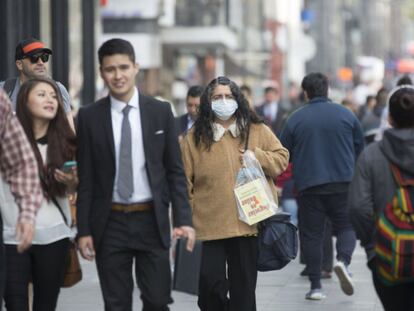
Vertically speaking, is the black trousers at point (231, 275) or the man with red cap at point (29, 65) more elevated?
the man with red cap at point (29, 65)

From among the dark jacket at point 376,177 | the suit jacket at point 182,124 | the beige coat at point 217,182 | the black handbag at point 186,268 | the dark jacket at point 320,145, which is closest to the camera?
the dark jacket at point 376,177

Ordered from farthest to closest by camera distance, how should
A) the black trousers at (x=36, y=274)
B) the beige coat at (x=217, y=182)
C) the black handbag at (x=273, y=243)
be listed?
the black handbag at (x=273, y=243) → the beige coat at (x=217, y=182) → the black trousers at (x=36, y=274)

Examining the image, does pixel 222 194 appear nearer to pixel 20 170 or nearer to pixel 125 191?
pixel 125 191

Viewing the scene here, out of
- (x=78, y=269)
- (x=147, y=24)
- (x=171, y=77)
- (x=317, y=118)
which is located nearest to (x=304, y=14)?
(x=171, y=77)

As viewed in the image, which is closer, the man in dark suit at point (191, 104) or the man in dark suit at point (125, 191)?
the man in dark suit at point (125, 191)

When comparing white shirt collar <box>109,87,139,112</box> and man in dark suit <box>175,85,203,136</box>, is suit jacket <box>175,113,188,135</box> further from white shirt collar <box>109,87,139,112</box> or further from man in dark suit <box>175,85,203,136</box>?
white shirt collar <box>109,87,139,112</box>

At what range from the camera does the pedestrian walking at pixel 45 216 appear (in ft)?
25.0

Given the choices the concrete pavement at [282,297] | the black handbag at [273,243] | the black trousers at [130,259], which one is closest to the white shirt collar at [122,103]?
the black trousers at [130,259]

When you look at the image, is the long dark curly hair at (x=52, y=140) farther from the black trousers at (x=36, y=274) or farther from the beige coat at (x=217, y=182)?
the beige coat at (x=217, y=182)

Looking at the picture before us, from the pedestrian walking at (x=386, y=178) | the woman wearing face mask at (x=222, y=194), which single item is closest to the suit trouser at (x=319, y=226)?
the woman wearing face mask at (x=222, y=194)

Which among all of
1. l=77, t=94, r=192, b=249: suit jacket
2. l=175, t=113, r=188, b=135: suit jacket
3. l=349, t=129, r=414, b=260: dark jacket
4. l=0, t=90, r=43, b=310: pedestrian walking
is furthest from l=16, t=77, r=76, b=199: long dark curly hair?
l=175, t=113, r=188, b=135: suit jacket

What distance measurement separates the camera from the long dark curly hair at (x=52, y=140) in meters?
7.68

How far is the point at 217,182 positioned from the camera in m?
9.05

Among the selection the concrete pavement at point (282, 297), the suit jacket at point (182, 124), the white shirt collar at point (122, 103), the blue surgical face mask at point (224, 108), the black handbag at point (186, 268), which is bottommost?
the concrete pavement at point (282, 297)
